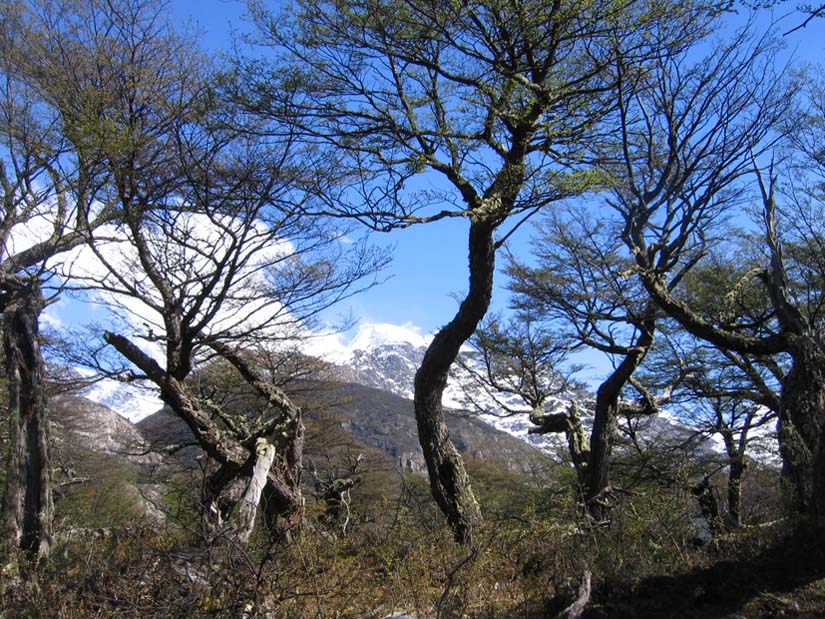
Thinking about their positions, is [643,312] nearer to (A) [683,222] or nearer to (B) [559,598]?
(A) [683,222]

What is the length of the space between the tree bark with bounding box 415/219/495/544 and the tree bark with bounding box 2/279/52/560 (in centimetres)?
365

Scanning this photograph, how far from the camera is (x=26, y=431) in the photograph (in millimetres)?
6109

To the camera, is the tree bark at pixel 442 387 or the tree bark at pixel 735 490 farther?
the tree bark at pixel 735 490

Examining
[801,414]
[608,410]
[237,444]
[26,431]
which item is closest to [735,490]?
[608,410]

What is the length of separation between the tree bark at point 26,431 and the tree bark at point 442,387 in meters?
3.65

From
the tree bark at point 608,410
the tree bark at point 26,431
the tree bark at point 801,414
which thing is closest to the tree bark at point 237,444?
the tree bark at point 26,431

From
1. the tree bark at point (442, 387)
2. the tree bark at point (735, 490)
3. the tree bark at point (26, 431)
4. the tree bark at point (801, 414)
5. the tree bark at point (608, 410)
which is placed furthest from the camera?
the tree bark at point (608, 410)

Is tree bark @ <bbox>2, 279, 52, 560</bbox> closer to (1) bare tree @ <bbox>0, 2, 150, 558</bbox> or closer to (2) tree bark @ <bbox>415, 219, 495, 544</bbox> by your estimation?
(1) bare tree @ <bbox>0, 2, 150, 558</bbox>

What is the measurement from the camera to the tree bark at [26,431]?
5.81m

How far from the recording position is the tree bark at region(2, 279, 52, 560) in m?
5.81

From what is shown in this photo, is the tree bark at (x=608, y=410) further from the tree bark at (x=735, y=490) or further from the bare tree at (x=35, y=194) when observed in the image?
the bare tree at (x=35, y=194)

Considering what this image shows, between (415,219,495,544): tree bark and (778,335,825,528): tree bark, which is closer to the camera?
(778,335,825,528): tree bark

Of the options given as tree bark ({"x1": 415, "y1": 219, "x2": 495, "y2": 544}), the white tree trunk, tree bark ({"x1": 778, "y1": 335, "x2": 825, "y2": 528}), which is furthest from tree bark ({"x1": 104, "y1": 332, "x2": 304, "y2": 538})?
tree bark ({"x1": 778, "y1": 335, "x2": 825, "y2": 528})

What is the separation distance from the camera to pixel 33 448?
6.11 metres
